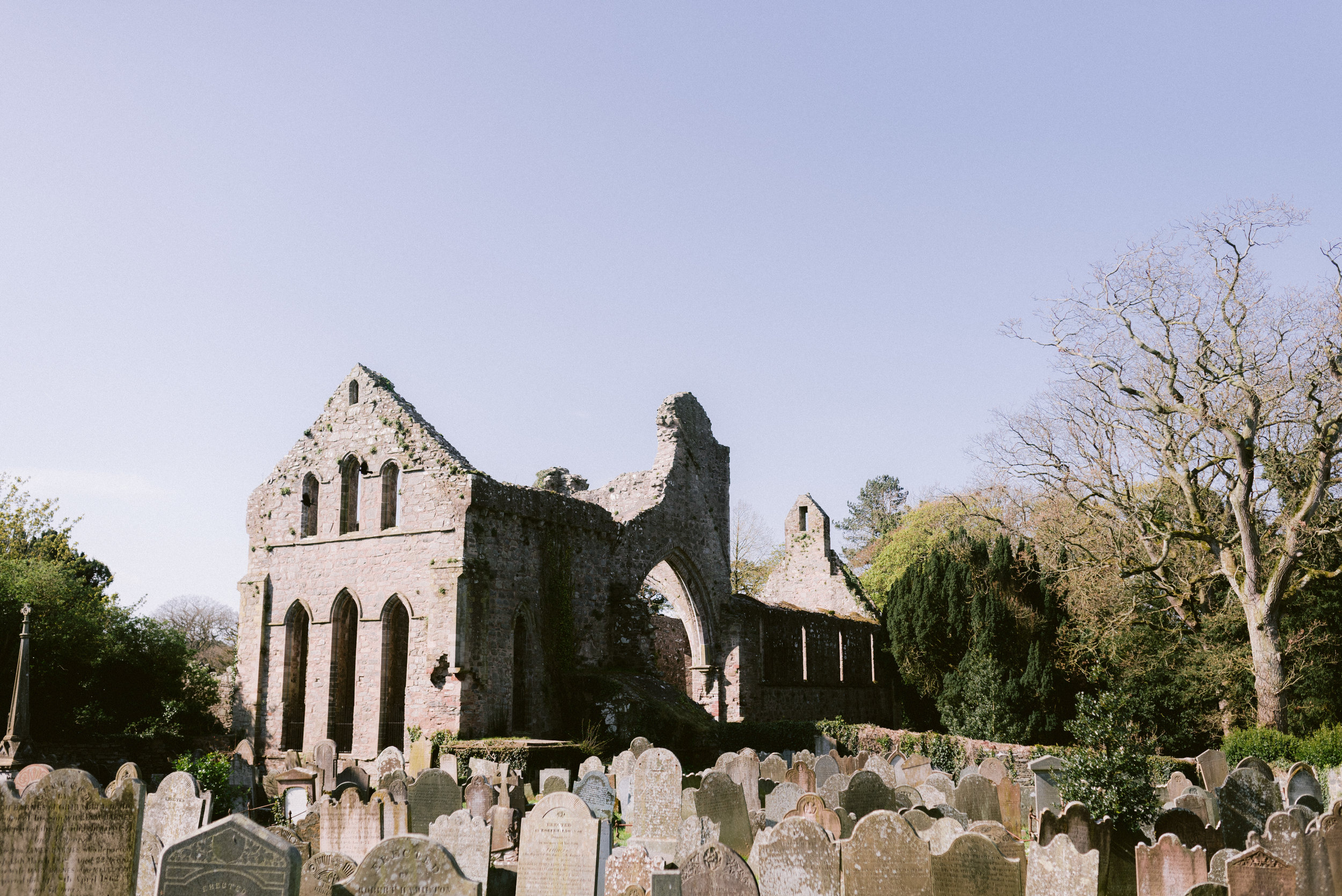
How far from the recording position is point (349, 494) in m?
19.9

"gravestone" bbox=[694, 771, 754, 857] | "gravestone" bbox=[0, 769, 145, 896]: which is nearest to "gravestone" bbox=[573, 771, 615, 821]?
"gravestone" bbox=[694, 771, 754, 857]

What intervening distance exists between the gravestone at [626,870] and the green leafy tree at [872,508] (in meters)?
50.4

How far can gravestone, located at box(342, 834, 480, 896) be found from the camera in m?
5.78

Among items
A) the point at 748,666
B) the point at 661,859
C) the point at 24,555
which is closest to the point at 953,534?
the point at 748,666

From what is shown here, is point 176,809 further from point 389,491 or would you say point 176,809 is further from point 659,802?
point 389,491

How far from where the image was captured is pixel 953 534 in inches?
1025

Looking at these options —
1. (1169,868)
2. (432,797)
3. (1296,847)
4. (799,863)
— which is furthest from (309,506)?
(1296,847)

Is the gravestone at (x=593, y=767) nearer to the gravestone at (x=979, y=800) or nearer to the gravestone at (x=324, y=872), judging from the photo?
the gravestone at (x=979, y=800)

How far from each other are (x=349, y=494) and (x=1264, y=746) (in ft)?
53.8

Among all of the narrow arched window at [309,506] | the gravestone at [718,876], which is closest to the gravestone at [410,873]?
the gravestone at [718,876]

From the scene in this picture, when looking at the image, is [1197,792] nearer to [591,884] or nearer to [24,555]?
[591,884]

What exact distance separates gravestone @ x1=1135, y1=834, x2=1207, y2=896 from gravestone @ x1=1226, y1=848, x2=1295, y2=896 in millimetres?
839

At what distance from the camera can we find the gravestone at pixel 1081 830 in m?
8.27

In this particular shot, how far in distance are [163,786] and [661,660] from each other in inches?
900
